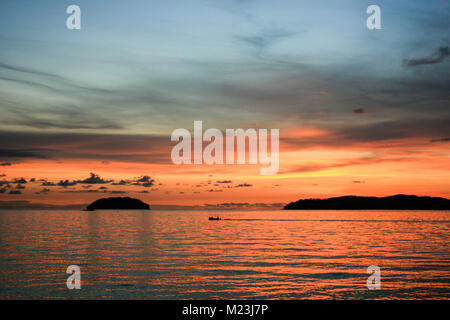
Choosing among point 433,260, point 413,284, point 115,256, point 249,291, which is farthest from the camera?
point 115,256

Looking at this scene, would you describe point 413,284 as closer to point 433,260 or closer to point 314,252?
point 433,260

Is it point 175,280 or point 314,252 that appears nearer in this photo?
point 175,280

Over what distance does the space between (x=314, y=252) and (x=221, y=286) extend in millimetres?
31833

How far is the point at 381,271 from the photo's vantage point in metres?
45.3

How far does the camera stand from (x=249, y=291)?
34500 millimetres

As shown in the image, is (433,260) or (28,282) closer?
(28,282)

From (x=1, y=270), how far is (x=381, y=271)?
44.2 meters
